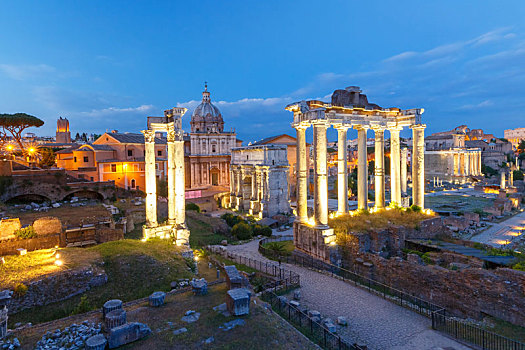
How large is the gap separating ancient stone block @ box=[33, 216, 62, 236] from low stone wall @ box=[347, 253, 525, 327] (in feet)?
57.6

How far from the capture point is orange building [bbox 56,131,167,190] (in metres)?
43.2

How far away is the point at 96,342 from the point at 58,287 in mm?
5470

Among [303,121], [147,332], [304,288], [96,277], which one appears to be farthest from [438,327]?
[96,277]

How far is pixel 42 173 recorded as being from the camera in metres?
33.5

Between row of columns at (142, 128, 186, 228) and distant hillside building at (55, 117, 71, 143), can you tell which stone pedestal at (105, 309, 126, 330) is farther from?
distant hillside building at (55, 117, 71, 143)

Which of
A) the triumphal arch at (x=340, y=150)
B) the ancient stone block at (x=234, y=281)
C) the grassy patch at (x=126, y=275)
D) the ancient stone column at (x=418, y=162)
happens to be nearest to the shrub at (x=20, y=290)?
the grassy patch at (x=126, y=275)

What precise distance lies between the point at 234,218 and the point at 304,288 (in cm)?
1893

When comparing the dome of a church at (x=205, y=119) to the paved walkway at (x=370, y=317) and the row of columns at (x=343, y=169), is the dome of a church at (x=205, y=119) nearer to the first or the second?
the row of columns at (x=343, y=169)

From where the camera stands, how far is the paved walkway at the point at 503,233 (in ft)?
79.3

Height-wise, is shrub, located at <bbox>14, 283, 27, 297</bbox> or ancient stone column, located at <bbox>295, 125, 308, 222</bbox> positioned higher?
ancient stone column, located at <bbox>295, 125, 308, 222</bbox>

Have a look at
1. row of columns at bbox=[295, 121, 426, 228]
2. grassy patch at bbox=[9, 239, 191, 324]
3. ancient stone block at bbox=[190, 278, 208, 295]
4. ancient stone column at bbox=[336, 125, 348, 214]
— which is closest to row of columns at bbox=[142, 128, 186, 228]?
grassy patch at bbox=[9, 239, 191, 324]

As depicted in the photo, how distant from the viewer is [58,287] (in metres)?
11.3

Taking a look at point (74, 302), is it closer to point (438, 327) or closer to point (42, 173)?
point (438, 327)

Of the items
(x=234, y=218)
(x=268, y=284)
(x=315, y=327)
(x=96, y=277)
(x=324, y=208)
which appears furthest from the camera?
(x=234, y=218)
